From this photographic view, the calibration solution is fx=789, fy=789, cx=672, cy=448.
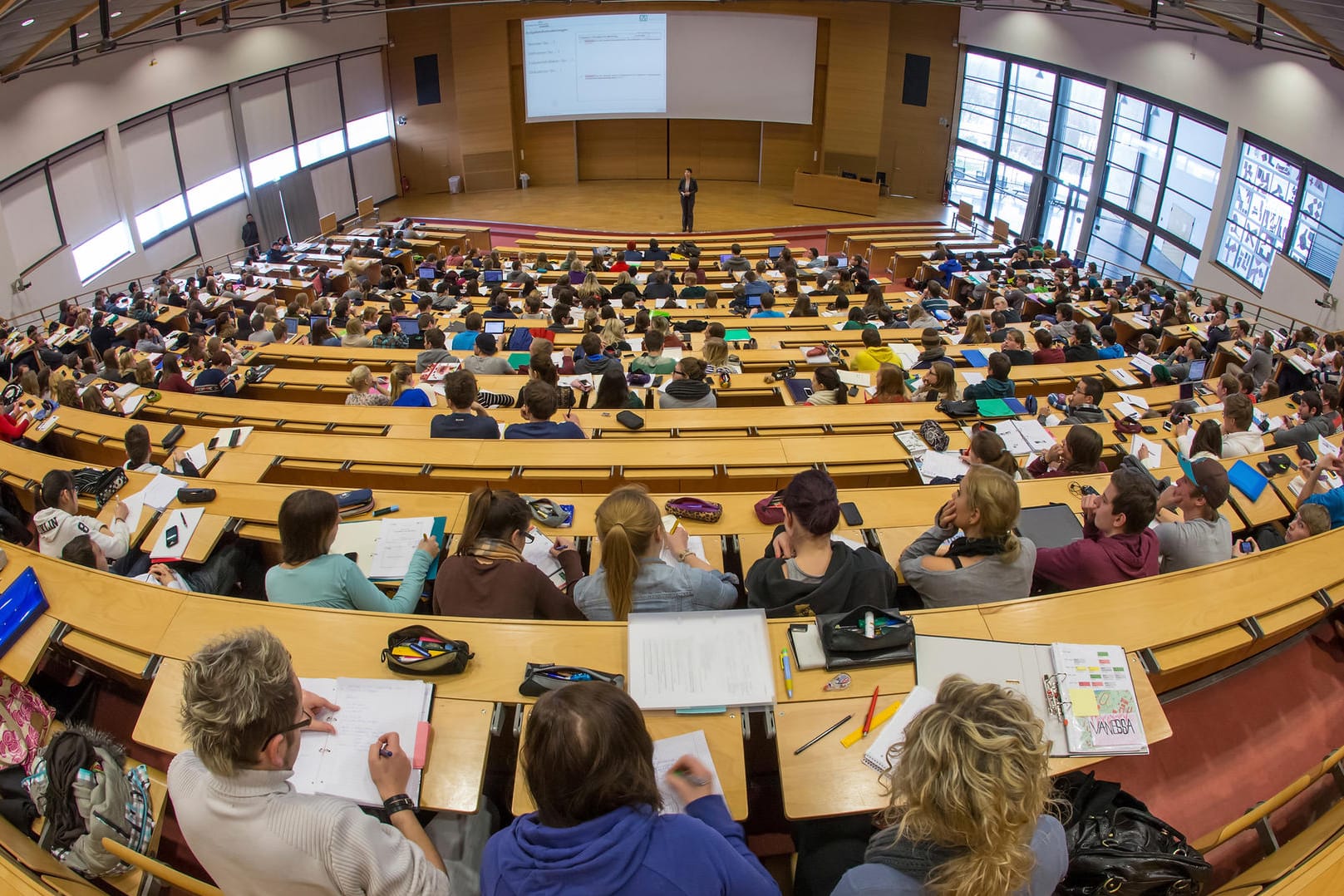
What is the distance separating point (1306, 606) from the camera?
337 cm

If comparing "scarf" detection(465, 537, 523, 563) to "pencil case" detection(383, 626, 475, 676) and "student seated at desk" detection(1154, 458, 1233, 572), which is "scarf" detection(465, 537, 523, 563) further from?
"student seated at desk" detection(1154, 458, 1233, 572)

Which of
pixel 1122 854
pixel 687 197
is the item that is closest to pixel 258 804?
pixel 1122 854

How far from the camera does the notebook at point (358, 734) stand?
95.5 inches

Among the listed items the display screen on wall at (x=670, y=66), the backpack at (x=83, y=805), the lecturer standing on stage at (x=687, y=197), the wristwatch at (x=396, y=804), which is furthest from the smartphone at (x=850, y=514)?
the display screen on wall at (x=670, y=66)

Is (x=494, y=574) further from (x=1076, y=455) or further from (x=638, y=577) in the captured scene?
(x=1076, y=455)

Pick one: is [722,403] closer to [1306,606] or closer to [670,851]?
[1306,606]

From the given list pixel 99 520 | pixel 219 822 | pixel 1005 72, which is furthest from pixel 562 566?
pixel 1005 72

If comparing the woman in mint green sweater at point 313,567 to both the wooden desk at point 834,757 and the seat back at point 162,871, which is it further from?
the wooden desk at point 834,757

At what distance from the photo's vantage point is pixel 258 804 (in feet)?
6.49

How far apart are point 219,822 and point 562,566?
6.26 feet

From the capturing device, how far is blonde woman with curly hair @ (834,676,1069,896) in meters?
1.75

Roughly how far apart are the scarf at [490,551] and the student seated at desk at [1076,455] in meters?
3.11

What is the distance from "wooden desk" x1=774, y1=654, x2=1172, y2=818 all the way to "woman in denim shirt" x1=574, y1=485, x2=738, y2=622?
2.09 ft

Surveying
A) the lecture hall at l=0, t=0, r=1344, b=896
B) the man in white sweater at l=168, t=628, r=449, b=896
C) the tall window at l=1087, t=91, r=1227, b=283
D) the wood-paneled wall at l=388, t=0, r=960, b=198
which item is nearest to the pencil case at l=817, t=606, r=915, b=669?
the lecture hall at l=0, t=0, r=1344, b=896
